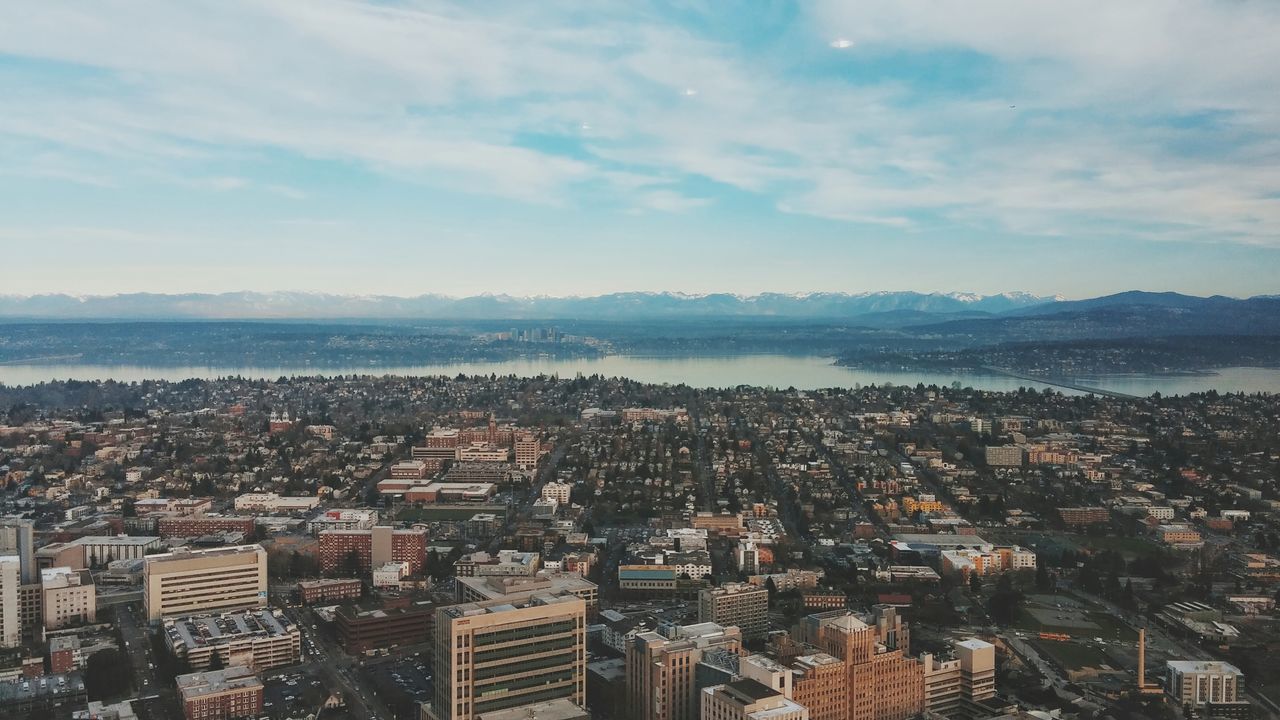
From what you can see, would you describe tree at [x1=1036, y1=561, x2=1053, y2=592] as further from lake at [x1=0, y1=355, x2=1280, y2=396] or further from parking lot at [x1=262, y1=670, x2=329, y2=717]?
lake at [x1=0, y1=355, x2=1280, y2=396]

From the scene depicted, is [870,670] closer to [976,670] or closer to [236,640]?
[976,670]

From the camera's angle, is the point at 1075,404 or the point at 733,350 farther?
the point at 733,350

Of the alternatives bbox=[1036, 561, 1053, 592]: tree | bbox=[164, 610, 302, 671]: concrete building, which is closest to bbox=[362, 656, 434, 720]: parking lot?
bbox=[164, 610, 302, 671]: concrete building

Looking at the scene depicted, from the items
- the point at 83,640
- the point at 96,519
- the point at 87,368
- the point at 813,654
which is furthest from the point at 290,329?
the point at 813,654

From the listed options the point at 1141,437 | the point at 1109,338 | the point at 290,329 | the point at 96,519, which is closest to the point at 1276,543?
the point at 1141,437

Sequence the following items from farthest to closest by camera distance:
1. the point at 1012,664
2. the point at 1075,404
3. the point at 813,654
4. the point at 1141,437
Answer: the point at 1075,404
the point at 1141,437
the point at 1012,664
the point at 813,654

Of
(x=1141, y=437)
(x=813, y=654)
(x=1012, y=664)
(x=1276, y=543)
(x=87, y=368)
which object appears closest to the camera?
(x=813, y=654)

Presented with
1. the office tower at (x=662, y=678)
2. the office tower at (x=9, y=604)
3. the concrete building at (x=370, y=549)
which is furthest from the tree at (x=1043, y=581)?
the office tower at (x=9, y=604)

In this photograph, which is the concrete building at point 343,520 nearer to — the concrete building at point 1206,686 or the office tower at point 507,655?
the office tower at point 507,655

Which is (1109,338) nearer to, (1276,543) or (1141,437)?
(1141,437)
